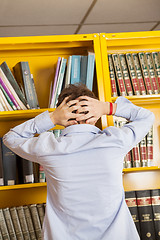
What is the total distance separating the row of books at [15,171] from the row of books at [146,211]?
60 cm

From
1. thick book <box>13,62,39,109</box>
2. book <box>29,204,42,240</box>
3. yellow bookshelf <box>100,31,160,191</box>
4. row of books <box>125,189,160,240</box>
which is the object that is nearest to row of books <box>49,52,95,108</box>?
thick book <box>13,62,39,109</box>

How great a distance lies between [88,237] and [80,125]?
0.46 metres

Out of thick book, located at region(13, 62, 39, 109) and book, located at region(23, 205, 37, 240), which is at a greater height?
thick book, located at region(13, 62, 39, 109)

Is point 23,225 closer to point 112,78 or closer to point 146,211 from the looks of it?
point 146,211

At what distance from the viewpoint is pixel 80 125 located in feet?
4.49

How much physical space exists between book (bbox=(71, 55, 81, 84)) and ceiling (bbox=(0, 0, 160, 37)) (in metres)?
0.96

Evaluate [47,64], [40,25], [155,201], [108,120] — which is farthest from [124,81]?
[40,25]

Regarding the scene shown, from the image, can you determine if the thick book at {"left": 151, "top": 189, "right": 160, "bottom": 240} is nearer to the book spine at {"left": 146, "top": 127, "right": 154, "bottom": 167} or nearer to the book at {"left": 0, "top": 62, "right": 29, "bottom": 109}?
the book spine at {"left": 146, "top": 127, "right": 154, "bottom": 167}

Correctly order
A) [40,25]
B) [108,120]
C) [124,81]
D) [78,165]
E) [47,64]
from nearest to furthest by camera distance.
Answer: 1. [78,165]
2. [108,120]
3. [124,81]
4. [47,64]
5. [40,25]

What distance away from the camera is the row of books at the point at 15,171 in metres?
2.06

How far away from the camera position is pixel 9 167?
2.08m

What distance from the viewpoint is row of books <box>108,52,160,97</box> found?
2.16 metres

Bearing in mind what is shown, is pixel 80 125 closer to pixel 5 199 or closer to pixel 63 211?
pixel 63 211

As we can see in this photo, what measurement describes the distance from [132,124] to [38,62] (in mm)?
1172
